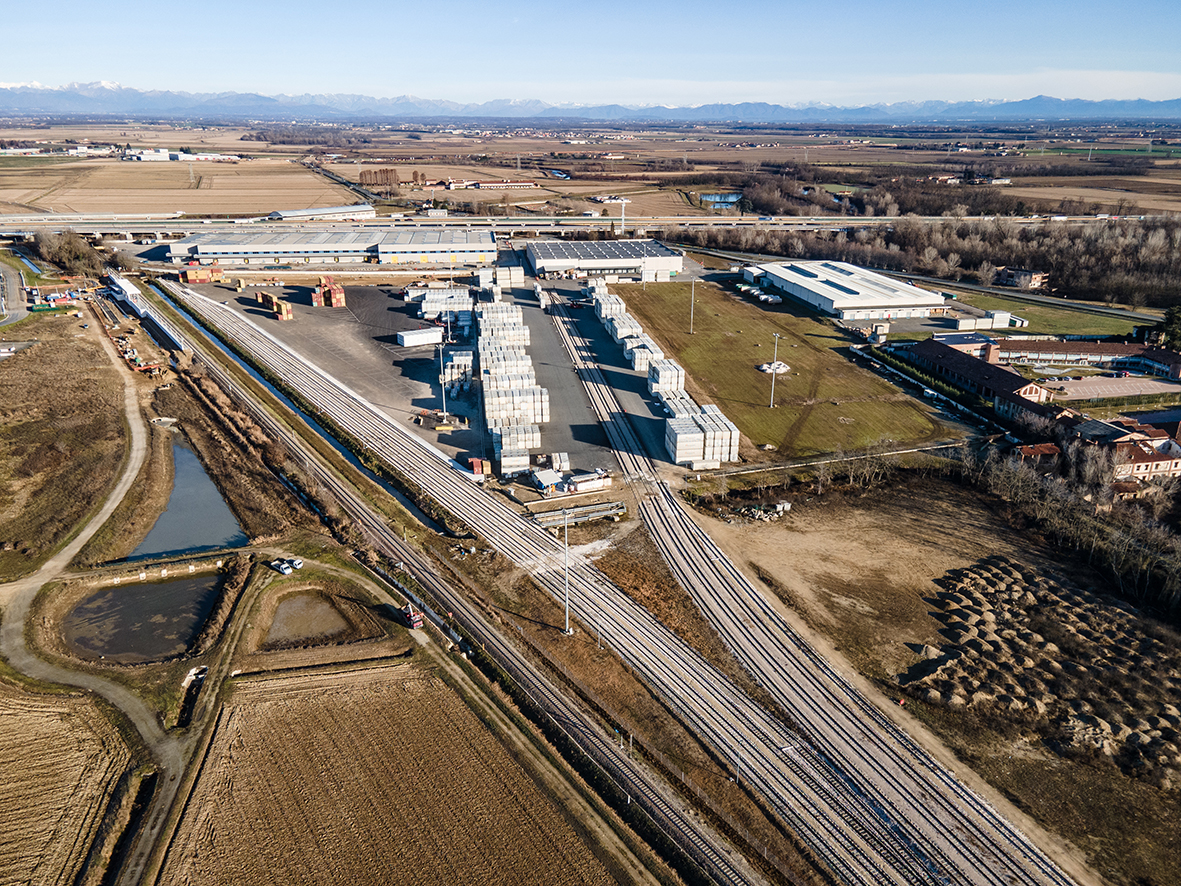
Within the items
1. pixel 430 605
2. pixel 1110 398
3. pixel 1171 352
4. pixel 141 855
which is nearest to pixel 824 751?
pixel 430 605

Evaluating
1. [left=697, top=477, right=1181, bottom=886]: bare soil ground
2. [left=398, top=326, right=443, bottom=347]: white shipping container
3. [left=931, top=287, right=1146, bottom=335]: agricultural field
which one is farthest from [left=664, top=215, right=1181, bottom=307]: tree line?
[left=697, top=477, right=1181, bottom=886]: bare soil ground

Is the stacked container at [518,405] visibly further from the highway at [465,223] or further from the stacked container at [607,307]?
the highway at [465,223]

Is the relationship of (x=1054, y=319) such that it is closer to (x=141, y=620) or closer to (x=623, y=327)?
(x=623, y=327)

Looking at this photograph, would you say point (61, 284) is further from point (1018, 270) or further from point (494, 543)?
point (1018, 270)

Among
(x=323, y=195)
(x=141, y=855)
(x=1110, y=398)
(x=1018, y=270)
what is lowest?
(x=141, y=855)

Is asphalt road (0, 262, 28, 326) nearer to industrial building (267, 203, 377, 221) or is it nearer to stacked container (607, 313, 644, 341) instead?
industrial building (267, 203, 377, 221)

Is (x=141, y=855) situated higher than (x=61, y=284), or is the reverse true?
(x=61, y=284)

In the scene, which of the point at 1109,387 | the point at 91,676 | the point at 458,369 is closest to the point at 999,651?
the point at 91,676
